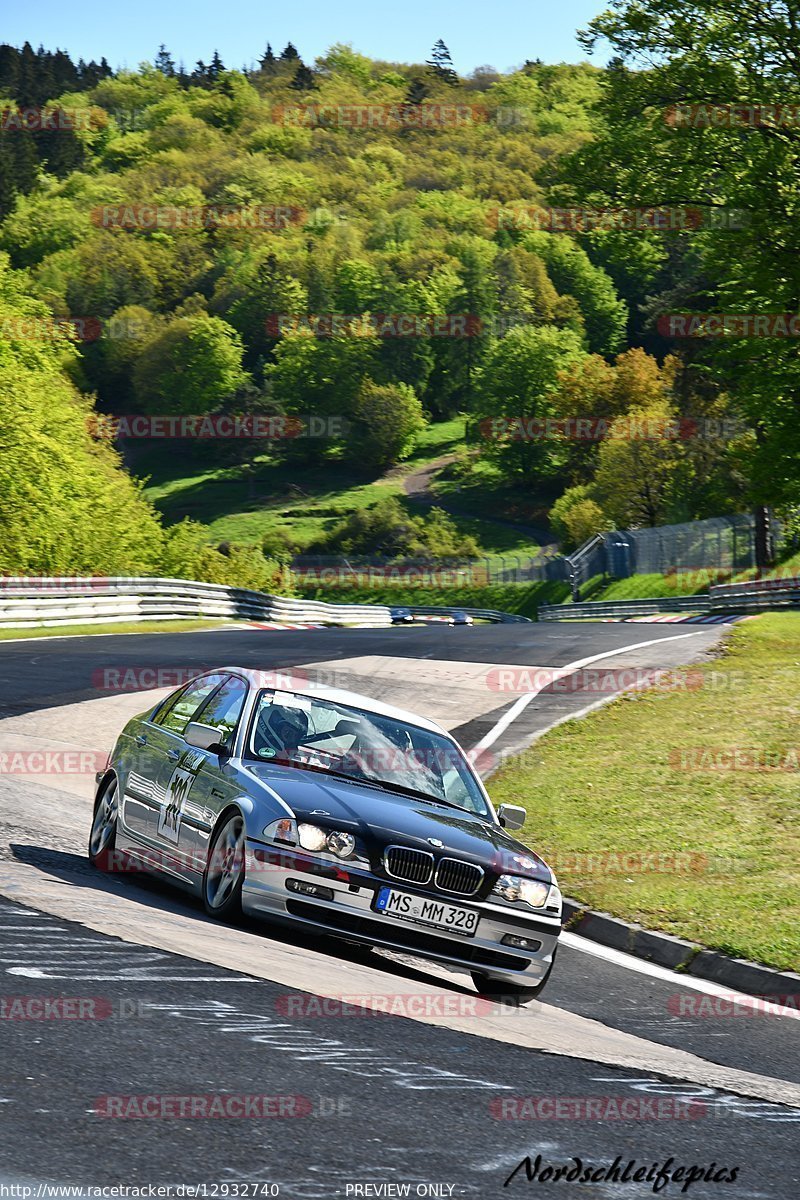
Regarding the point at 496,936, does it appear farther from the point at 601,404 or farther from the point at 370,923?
the point at 601,404

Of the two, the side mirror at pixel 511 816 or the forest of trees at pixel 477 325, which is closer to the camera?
the side mirror at pixel 511 816

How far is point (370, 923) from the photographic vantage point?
7.79 meters

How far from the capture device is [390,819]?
26.6 ft

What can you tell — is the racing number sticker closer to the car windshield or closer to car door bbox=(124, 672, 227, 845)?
car door bbox=(124, 672, 227, 845)

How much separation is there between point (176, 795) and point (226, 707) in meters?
0.64

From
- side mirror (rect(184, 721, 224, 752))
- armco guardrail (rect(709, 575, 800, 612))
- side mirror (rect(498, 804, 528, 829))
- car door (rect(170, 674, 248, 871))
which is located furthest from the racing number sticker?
armco guardrail (rect(709, 575, 800, 612))

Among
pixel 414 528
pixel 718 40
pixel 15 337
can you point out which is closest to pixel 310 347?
pixel 414 528

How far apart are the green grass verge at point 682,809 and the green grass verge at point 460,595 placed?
59.4 m

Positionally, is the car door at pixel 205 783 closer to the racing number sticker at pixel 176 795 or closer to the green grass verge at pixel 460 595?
the racing number sticker at pixel 176 795

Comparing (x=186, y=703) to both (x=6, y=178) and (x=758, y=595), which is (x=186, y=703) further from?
(x=6, y=178)

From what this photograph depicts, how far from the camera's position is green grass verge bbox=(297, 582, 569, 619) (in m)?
84.8

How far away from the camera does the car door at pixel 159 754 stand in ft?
30.3

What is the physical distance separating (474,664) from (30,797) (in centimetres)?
1415

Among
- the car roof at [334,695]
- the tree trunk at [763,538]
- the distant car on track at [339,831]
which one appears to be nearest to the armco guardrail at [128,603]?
the tree trunk at [763,538]
